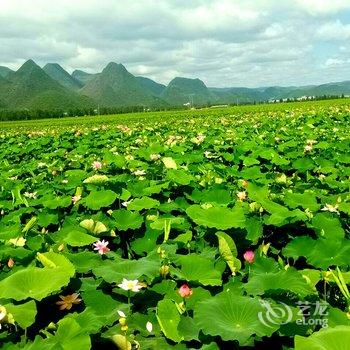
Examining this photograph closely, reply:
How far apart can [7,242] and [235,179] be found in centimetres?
244

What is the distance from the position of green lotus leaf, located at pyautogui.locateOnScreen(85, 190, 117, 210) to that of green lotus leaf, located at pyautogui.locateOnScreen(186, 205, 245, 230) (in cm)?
88

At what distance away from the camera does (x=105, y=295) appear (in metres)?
1.93

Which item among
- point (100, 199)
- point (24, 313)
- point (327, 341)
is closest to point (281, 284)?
point (327, 341)

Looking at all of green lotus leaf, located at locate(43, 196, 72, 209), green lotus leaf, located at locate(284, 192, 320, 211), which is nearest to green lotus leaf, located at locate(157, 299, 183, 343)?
green lotus leaf, located at locate(284, 192, 320, 211)

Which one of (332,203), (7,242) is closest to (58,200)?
(7,242)

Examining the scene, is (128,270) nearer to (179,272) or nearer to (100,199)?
(179,272)

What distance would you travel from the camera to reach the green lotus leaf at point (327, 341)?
3.91ft

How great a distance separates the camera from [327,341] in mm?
1212

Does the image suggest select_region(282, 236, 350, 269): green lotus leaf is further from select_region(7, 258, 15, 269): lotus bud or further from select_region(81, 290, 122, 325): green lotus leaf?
select_region(7, 258, 15, 269): lotus bud

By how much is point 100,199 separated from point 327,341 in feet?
7.79

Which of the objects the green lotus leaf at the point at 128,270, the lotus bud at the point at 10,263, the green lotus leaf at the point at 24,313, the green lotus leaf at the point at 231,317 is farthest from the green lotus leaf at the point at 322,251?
the lotus bud at the point at 10,263

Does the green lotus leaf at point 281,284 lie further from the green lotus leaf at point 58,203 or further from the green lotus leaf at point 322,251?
the green lotus leaf at point 58,203

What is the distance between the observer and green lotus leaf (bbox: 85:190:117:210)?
3.25 meters

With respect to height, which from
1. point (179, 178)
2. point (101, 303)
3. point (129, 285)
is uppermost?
point (179, 178)
